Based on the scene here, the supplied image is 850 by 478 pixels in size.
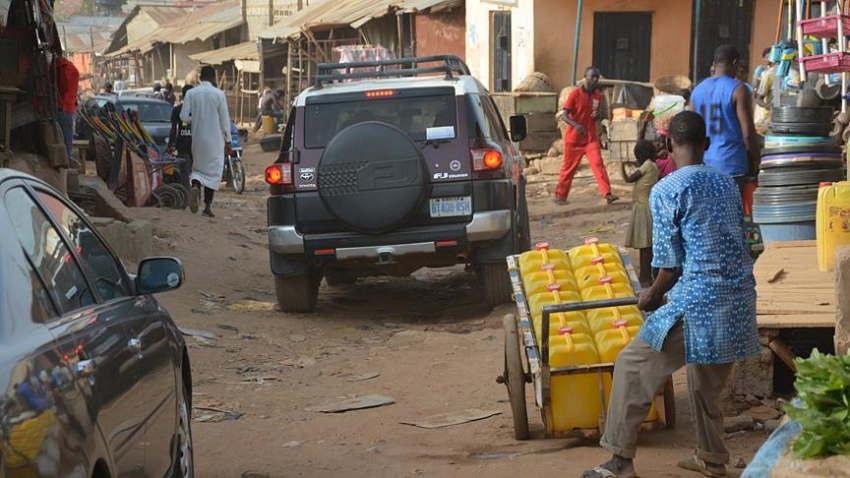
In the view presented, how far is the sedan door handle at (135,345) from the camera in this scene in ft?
13.6

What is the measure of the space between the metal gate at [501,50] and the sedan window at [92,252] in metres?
21.0

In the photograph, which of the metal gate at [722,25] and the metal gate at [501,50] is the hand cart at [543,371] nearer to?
the metal gate at [722,25]

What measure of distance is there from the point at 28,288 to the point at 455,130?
666 centimetres

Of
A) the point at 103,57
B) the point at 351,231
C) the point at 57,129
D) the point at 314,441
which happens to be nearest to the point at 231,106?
the point at 103,57

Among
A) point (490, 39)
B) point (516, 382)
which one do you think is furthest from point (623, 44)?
point (516, 382)

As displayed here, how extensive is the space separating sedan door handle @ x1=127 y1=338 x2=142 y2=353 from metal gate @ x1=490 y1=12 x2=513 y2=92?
70.7 feet

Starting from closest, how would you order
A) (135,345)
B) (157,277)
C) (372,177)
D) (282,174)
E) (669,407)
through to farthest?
(135,345), (157,277), (669,407), (372,177), (282,174)

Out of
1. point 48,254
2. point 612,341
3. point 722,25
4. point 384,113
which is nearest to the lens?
point 48,254

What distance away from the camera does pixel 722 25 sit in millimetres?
22656

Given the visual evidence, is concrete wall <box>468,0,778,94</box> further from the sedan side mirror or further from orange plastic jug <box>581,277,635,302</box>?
the sedan side mirror

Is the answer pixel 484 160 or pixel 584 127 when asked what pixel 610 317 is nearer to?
pixel 484 160

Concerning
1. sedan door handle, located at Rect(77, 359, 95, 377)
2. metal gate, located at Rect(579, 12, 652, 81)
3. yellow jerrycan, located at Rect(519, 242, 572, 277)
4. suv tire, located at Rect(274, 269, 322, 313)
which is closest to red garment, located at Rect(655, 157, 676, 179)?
suv tire, located at Rect(274, 269, 322, 313)

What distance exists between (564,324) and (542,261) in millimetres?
589

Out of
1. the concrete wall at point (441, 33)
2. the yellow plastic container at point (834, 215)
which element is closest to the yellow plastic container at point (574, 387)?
the yellow plastic container at point (834, 215)
